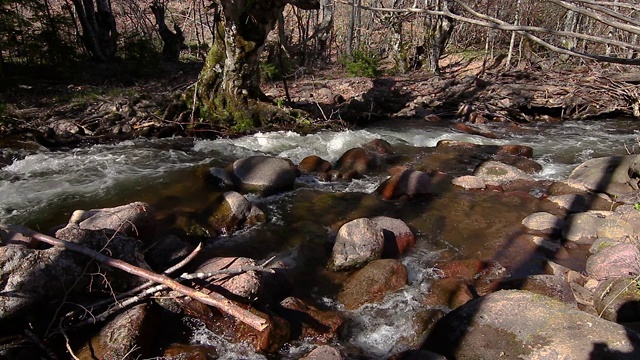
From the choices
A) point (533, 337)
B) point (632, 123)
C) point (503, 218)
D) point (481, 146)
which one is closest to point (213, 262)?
point (533, 337)

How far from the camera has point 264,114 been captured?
387 inches

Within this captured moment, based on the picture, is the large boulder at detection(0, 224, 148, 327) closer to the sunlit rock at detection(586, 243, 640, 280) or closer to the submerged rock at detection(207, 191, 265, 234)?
the submerged rock at detection(207, 191, 265, 234)

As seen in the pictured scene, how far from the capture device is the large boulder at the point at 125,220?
4379mm

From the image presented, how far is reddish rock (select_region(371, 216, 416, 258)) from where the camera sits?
5012 mm

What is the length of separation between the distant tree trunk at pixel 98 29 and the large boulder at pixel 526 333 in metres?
14.2

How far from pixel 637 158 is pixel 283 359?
616 centimetres

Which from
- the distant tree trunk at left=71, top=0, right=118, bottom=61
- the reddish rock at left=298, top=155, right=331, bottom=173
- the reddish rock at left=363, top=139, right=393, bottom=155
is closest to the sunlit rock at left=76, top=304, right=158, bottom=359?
the reddish rock at left=298, top=155, right=331, bottom=173

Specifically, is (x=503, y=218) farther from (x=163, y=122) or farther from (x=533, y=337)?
(x=163, y=122)

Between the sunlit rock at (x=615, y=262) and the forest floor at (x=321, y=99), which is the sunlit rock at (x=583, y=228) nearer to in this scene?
the sunlit rock at (x=615, y=262)

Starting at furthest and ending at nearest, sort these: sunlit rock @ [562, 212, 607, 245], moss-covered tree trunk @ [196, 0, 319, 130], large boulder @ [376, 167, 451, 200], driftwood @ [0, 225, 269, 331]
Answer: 1. moss-covered tree trunk @ [196, 0, 319, 130]
2. large boulder @ [376, 167, 451, 200]
3. sunlit rock @ [562, 212, 607, 245]
4. driftwood @ [0, 225, 269, 331]

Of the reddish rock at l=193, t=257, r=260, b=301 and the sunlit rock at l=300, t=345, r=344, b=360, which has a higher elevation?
the reddish rock at l=193, t=257, r=260, b=301

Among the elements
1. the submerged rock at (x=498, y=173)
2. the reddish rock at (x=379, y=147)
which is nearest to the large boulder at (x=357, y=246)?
the submerged rock at (x=498, y=173)

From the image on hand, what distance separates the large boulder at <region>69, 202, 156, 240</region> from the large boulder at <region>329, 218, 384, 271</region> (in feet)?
6.44

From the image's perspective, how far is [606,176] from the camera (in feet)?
22.7
